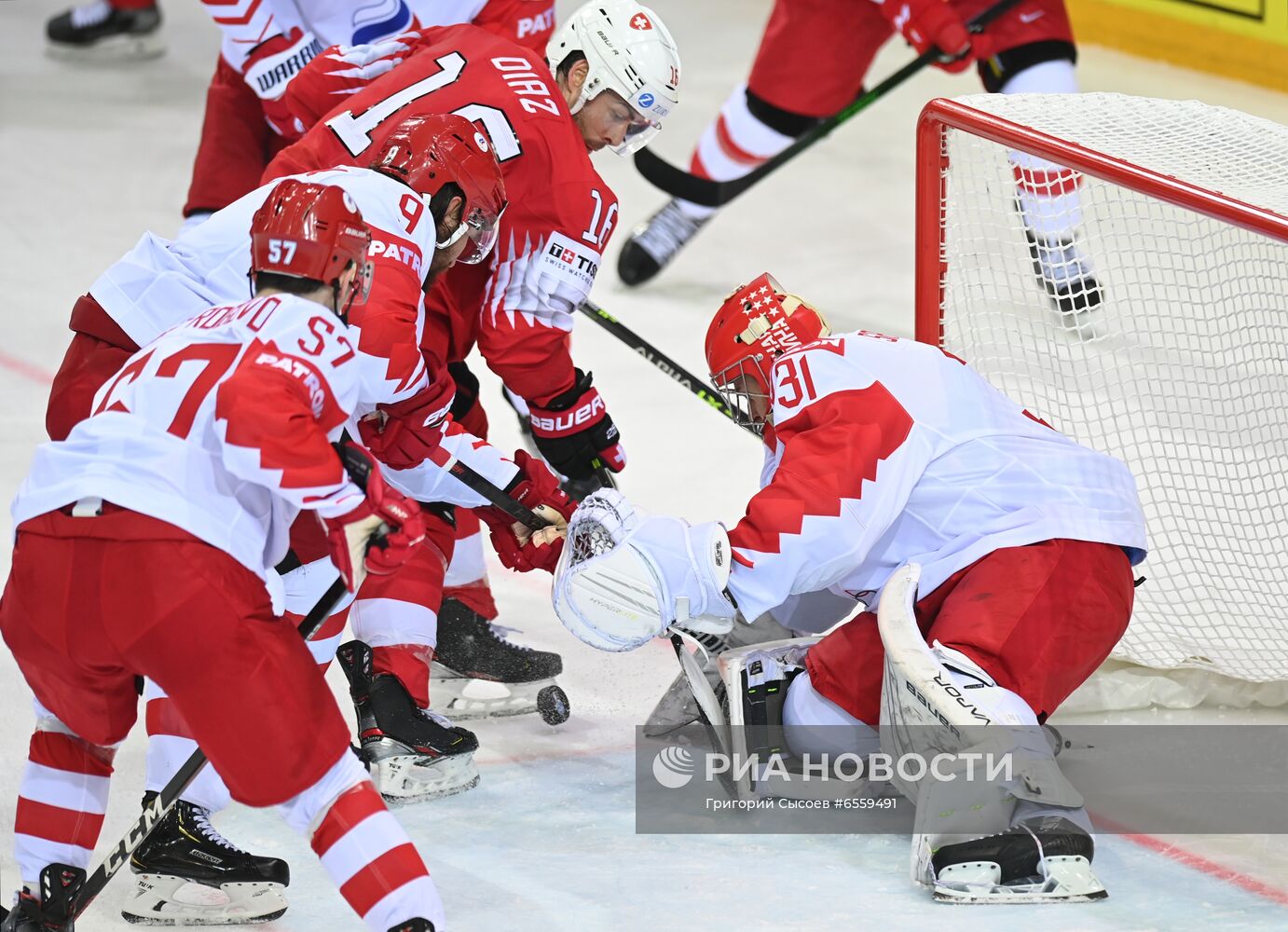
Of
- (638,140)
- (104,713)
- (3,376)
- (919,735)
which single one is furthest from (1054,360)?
(3,376)

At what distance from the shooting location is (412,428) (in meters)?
2.56

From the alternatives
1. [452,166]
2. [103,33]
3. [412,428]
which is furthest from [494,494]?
[103,33]

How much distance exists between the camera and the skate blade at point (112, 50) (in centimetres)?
690

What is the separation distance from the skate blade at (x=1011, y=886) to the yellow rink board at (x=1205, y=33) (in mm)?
4460

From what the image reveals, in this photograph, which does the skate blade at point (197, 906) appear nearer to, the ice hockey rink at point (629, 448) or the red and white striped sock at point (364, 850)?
the ice hockey rink at point (629, 448)

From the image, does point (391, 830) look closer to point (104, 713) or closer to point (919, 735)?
point (104, 713)

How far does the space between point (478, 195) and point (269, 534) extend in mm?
694

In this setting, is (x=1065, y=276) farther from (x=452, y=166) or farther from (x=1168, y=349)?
(x=452, y=166)

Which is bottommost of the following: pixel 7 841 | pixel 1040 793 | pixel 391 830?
pixel 7 841

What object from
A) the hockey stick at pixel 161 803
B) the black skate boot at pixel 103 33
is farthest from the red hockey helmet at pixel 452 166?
the black skate boot at pixel 103 33

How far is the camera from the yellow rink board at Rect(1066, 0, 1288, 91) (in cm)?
605

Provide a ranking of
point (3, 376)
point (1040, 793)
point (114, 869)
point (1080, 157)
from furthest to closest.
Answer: point (3, 376)
point (1080, 157)
point (1040, 793)
point (114, 869)

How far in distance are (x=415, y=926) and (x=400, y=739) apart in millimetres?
720

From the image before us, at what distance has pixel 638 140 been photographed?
3148 millimetres
